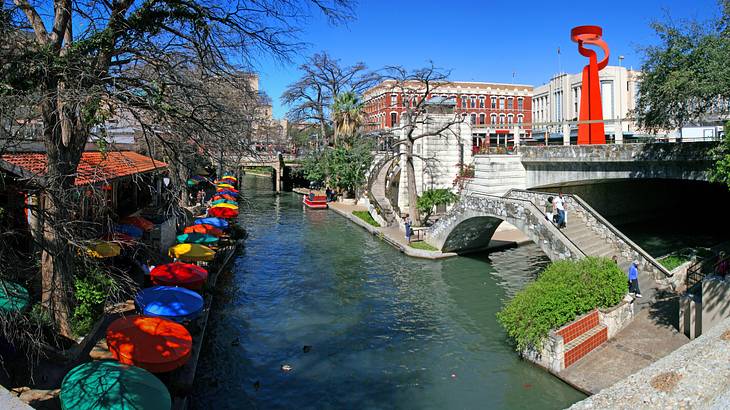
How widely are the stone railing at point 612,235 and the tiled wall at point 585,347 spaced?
5990 millimetres

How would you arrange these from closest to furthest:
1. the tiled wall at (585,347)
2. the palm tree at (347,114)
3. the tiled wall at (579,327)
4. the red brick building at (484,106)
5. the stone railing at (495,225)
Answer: the tiled wall at (585,347), the tiled wall at (579,327), the stone railing at (495,225), the palm tree at (347,114), the red brick building at (484,106)

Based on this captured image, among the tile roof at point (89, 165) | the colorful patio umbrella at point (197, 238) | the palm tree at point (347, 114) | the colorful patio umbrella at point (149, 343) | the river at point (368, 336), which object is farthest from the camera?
the palm tree at point (347, 114)

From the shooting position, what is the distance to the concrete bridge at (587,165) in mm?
22688

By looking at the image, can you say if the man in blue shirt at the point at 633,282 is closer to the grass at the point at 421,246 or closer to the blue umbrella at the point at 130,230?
the grass at the point at 421,246

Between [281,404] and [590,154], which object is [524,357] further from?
[590,154]

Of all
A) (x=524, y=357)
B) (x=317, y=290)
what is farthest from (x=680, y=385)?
(x=317, y=290)

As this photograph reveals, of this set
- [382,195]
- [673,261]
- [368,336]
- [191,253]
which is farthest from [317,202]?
[368,336]

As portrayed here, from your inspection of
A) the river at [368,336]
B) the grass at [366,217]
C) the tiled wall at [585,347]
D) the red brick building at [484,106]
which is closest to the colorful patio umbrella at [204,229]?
the river at [368,336]

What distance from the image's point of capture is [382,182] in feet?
158

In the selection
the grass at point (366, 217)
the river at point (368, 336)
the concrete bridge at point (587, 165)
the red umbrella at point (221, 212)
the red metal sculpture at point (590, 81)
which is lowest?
the river at point (368, 336)

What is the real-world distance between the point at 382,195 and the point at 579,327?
3172 centimetres

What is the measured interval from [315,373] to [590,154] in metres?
18.5

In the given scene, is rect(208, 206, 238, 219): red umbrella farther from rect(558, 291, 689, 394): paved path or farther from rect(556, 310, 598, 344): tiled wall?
rect(558, 291, 689, 394): paved path

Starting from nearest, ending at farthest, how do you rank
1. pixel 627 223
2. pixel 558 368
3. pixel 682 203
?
pixel 558 368 < pixel 627 223 < pixel 682 203
